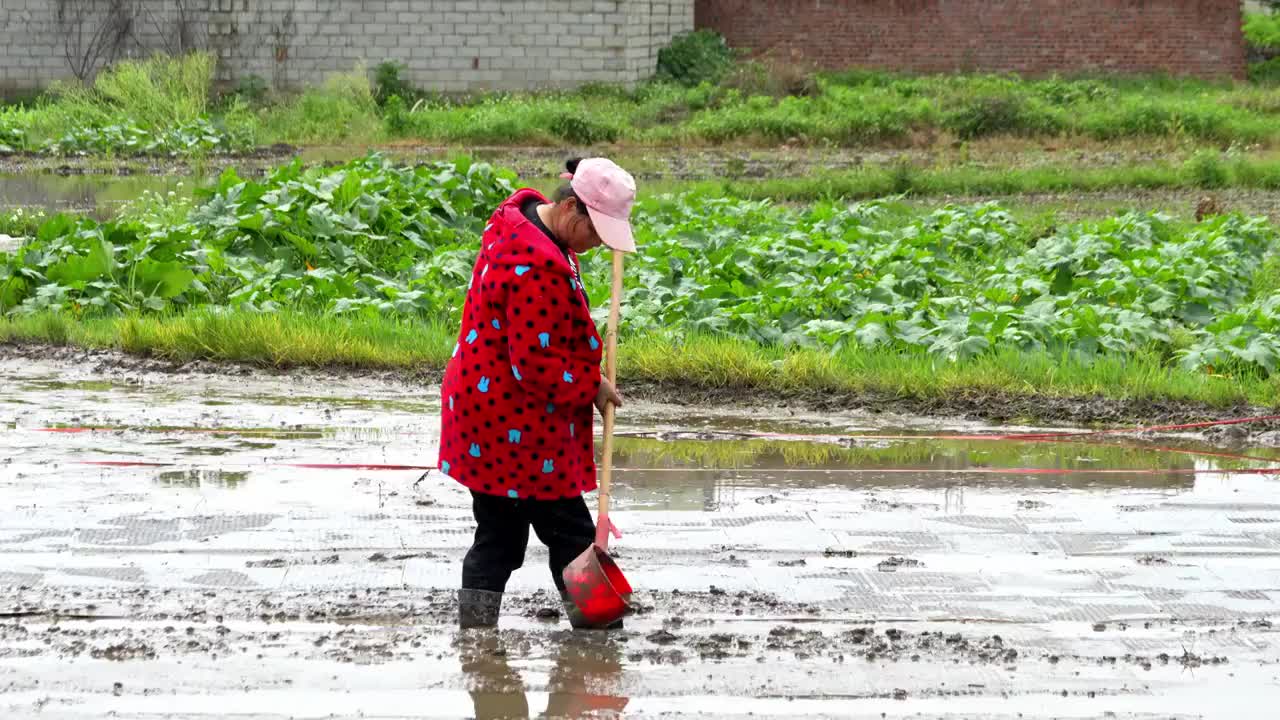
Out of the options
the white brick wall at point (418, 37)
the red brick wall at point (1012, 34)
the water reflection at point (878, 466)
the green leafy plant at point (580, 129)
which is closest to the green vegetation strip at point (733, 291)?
the water reflection at point (878, 466)

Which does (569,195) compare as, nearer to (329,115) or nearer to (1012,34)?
(329,115)

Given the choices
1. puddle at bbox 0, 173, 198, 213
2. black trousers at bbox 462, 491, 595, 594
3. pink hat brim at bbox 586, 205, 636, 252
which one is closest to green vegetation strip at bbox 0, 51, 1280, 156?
puddle at bbox 0, 173, 198, 213

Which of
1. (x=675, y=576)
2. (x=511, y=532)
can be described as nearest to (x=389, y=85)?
(x=675, y=576)

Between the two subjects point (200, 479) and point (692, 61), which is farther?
point (692, 61)

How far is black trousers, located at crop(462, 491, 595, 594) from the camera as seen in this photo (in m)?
5.02

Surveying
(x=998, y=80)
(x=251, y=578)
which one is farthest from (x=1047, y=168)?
(x=251, y=578)

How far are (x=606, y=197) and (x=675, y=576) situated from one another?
5.09ft

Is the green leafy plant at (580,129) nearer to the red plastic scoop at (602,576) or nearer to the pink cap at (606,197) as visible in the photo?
the red plastic scoop at (602,576)

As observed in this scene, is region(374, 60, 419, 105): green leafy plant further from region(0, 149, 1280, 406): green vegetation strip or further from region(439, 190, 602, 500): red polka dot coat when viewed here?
region(439, 190, 602, 500): red polka dot coat

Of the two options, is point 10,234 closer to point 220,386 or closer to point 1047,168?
point 220,386

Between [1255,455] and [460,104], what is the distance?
19.8 meters

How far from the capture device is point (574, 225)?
15.9 ft

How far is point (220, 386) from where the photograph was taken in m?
8.82

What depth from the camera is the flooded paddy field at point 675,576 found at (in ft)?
15.2
